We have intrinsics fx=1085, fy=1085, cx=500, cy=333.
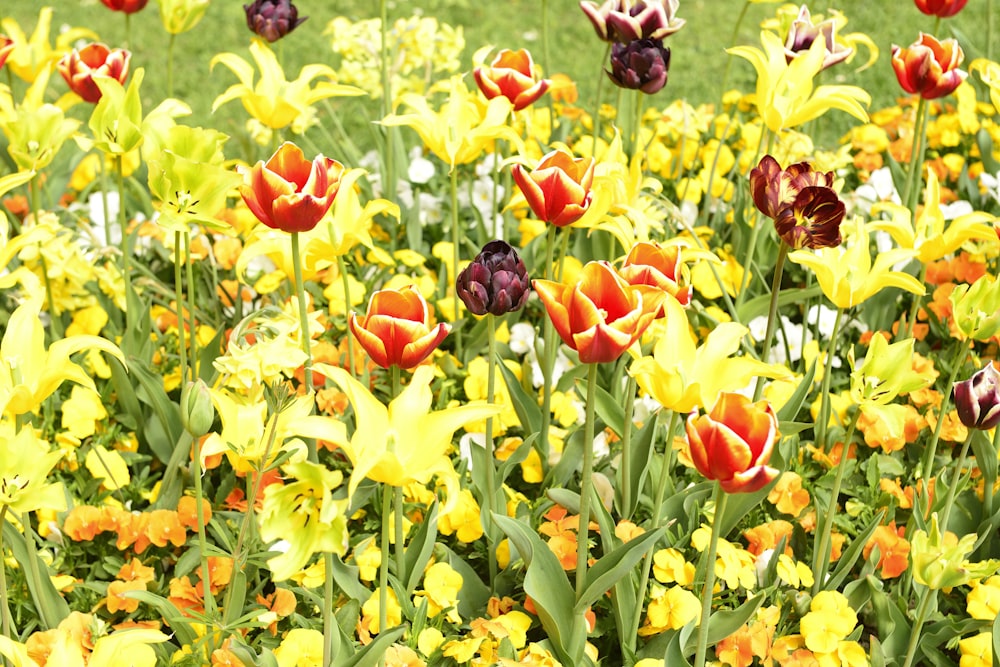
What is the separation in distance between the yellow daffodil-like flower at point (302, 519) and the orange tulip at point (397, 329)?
10.3 inches

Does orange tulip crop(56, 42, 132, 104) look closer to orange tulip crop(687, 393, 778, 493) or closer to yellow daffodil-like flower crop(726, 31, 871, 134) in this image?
yellow daffodil-like flower crop(726, 31, 871, 134)

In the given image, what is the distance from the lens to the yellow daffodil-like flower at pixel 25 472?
1.28 meters

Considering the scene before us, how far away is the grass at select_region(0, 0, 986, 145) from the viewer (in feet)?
15.3

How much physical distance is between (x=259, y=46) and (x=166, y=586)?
1081 millimetres

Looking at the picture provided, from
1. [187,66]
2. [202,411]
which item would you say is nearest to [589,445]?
[202,411]

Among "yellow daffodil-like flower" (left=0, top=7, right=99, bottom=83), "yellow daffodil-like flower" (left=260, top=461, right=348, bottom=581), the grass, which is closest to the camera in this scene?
"yellow daffodil-like flower" (left=260, top=461, right=348, bottom=581)

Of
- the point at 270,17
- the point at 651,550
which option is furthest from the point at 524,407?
the point at 270,17

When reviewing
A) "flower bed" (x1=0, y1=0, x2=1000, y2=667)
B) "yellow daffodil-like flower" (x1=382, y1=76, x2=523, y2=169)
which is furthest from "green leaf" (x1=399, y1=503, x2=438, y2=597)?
"yellow daffodil-like flower" (x1=382, y1=76, x2=523, y2=169)

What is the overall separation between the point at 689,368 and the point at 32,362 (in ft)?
2.97

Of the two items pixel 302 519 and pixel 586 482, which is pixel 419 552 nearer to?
pixel 586 482

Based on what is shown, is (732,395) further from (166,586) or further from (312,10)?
(312,10)

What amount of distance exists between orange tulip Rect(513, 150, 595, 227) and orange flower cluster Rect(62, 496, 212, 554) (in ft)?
2.47

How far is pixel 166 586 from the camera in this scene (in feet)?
6.36

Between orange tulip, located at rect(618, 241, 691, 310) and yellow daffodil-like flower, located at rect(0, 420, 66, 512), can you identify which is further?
orange tulip, located at rect(618, 241, 691, 310)
